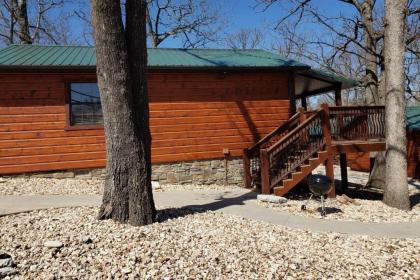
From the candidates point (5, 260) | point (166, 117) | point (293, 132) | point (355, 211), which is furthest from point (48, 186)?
point (355, 211)

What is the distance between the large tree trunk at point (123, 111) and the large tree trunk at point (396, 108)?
20.6ft

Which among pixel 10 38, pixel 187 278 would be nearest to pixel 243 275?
pixel 187 278

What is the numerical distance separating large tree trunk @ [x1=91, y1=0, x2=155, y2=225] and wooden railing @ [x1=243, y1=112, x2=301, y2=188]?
5.48 meters

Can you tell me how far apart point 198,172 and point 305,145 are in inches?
132

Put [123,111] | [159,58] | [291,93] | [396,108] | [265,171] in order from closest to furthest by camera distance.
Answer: [123,111]
[396,108]
[265,171]
[159,58]
[291,93]

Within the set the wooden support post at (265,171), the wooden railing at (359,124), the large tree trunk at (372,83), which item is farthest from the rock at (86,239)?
the large tree trunk at (372,83)

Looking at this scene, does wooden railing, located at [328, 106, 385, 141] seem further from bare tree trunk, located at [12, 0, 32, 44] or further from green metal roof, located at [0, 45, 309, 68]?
bare tree trunk, located at [12, 0, 32, 44]

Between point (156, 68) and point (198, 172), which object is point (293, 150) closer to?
point (198, 172)

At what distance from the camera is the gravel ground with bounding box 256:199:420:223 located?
23.0ft

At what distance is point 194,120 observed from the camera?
10.5 meters

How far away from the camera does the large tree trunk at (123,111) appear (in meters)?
4.89

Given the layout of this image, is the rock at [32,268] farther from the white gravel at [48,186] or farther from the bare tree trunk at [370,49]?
the bare tree trunk at [370,49]

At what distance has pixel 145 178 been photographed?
5121 millimetres

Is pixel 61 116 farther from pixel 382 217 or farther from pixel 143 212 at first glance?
pixel 382 217
